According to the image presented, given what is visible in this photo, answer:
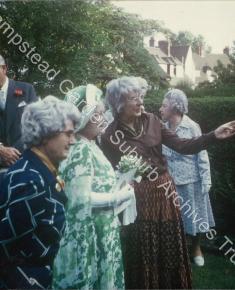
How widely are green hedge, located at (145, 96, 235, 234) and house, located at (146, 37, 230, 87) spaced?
1.03 ft

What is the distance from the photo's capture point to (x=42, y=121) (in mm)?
1797

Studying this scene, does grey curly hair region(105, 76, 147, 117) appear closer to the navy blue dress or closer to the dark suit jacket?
the dark suit jacket

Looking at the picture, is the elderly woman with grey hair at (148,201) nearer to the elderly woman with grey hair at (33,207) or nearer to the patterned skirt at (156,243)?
the patterned skirt at (156,243)

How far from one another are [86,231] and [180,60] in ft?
5.74

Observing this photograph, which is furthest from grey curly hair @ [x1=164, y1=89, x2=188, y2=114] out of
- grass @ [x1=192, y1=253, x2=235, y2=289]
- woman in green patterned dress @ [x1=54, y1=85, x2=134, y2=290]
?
grass @ [x1=192, y1=253, x2=235, y2=289]

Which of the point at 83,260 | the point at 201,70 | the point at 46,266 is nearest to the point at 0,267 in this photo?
the point at 46,266

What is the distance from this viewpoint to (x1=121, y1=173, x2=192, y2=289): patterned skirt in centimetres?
253

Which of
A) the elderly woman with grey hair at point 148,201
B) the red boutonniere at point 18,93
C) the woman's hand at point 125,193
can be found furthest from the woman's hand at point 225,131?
the red boutonniere at point 18,93

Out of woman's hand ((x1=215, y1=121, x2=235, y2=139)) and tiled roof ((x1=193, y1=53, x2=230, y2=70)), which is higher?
tiled roof ((x1=193, y1=53, x2=230, y2=70))

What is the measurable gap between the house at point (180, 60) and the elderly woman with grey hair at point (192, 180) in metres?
0.28

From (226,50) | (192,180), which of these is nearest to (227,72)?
(226,50)

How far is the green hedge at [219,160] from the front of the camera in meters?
3.75

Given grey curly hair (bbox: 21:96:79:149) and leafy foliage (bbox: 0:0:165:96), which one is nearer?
grey curly hair (bbox: 21:96:79:149)

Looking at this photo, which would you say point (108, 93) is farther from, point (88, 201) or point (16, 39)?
point (16, 39)
